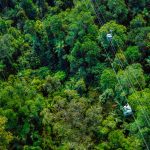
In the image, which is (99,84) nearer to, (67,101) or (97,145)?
(67,101)

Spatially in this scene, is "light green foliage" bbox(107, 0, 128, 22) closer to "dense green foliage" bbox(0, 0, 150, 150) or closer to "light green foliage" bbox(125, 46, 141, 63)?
"dense green foliage" bbox(0, 0, 150, 150)

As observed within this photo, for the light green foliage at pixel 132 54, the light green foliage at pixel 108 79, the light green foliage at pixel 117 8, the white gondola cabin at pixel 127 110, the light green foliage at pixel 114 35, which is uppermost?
the light green foliage at pixel 117 8

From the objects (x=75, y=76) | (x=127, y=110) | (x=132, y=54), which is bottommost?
(x=75, y=76)

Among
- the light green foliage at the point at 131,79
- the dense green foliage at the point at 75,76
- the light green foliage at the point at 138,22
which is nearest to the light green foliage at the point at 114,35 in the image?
the dense green foliage at the point at 75,76

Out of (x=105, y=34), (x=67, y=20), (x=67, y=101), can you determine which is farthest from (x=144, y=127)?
(x=67, y=20)

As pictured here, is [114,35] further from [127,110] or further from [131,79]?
[127,110]

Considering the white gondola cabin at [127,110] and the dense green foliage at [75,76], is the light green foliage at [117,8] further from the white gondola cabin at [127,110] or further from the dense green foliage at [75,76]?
the white gondola cabin at [127,110]

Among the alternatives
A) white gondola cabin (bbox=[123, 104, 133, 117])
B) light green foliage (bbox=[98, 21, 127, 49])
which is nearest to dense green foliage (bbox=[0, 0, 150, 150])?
light green foliage (bbox=[98, 21, 127, 49])

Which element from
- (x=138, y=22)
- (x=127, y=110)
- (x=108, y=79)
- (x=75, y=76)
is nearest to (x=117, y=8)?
(x=138, y=22)
